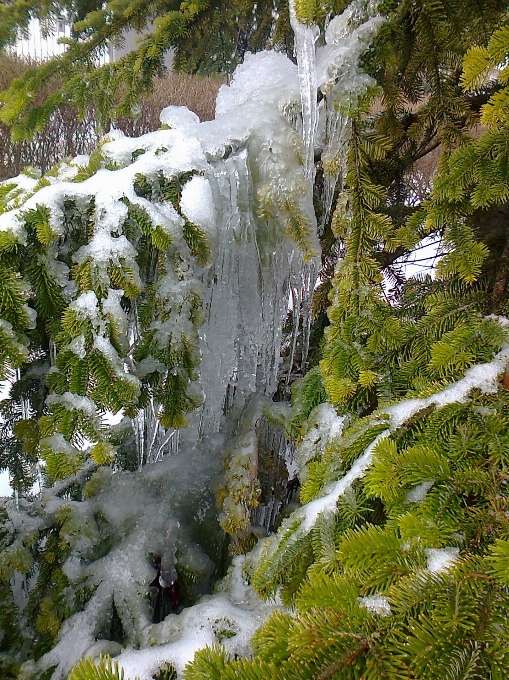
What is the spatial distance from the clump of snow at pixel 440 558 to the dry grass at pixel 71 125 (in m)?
7.74

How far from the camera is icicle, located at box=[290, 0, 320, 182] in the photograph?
4.44 feet

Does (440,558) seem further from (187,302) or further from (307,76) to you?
(307,76)

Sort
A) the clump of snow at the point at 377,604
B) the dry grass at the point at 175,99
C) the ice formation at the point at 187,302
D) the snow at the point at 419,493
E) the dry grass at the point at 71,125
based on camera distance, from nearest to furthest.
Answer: the clump of snow at the point at 377,604 < the snow at the point at 419,493 < the ice formation at the point at 187,302 < the dry grass at the point at 71,125 < the dry grass at the point at 175,99

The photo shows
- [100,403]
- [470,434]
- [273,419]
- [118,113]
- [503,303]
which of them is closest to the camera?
[470,434]

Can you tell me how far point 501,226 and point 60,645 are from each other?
6.63 feet

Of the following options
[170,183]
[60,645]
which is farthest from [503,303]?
[60,645]

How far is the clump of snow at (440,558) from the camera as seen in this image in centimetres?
63

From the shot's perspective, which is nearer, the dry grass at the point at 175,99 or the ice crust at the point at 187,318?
the ice crust at the point at 187,318

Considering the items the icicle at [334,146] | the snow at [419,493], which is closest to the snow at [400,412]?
the snow at [419,493]

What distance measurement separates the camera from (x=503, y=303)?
109 cm

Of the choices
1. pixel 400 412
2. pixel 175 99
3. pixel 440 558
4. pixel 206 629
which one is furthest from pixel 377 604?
pixel 175 99

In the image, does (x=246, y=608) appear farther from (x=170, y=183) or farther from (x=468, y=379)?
(x=170, y=183)

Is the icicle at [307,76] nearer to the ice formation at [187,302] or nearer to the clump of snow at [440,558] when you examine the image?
the ice formation at [187,302]

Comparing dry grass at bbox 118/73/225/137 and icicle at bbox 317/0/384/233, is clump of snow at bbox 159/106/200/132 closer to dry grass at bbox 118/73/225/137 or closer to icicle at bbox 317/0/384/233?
icicle at bbox 317/0/384/233
